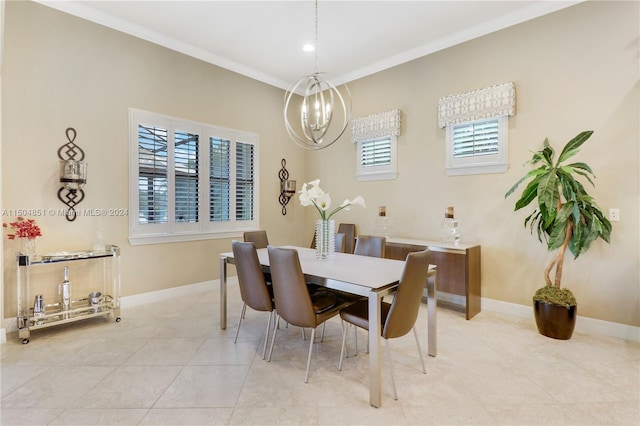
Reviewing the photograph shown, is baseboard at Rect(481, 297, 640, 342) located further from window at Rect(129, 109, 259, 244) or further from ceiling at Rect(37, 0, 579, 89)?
window at Rect(129, 109, 259, 244)

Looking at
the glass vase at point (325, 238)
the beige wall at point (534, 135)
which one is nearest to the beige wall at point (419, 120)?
the beige wall at point (534, 135)

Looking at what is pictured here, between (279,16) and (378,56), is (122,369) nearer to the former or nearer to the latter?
(279,16)

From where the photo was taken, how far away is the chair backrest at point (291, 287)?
216 centimetres

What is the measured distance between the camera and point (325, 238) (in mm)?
2820

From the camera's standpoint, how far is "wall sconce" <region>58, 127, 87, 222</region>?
319 centimetres

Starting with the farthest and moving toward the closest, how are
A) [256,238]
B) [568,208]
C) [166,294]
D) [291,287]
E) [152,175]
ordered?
[166,294]
[152,175]
[256,238]
[568,208]
[291,287]

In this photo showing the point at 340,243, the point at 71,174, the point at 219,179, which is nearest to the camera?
the point at 71,174

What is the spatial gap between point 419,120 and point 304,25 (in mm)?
1900

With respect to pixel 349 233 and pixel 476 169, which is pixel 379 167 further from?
pixel 476 169

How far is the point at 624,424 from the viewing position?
178cm

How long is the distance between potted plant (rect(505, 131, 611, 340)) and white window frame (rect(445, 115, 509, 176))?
0.54 meters

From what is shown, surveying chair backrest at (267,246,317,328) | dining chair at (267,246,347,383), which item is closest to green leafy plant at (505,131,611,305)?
dining chair at (267,246,347,383)

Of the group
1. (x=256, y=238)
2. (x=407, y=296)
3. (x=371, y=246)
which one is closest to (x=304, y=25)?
(x=256, y=238)

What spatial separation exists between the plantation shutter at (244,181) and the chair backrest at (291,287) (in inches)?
108
